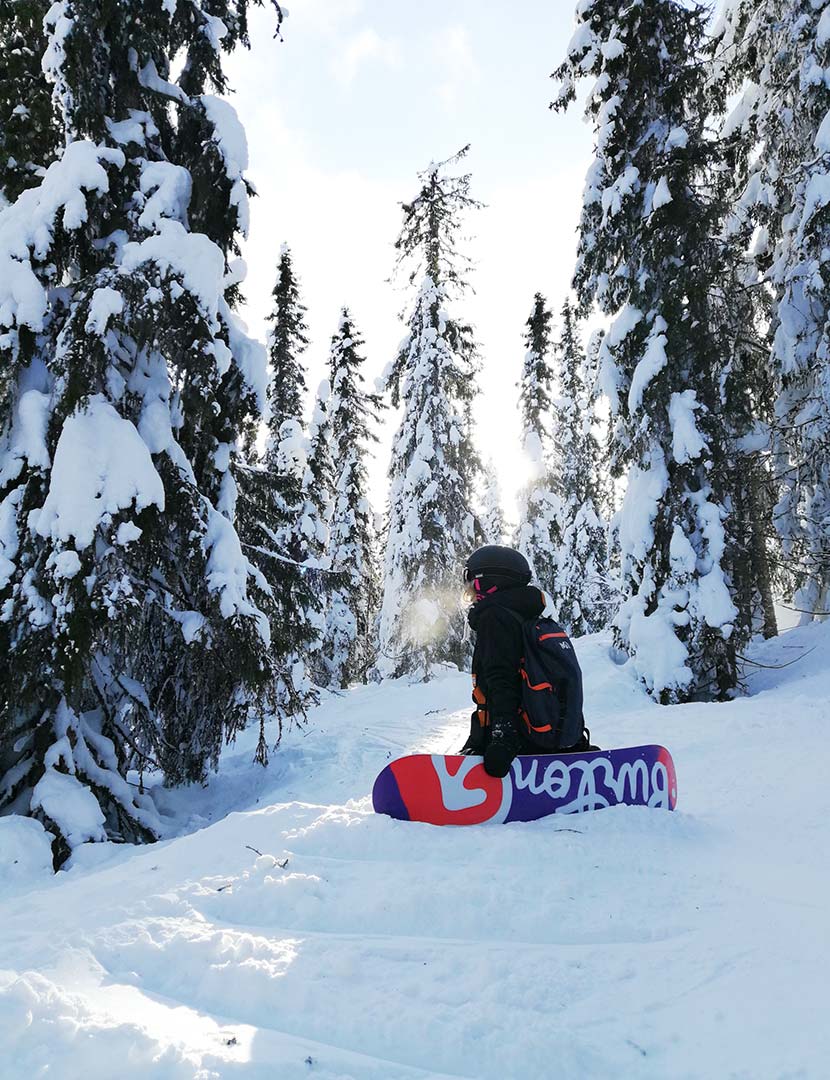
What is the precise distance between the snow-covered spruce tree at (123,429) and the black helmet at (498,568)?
2.73 m

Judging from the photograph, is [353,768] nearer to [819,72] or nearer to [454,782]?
[454,782]

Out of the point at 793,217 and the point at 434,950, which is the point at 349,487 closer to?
the point at 793,217

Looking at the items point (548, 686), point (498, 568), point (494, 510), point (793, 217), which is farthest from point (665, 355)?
point (494, 510)

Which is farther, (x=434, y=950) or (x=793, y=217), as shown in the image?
(x=793, y=217)

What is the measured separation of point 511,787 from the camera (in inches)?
164

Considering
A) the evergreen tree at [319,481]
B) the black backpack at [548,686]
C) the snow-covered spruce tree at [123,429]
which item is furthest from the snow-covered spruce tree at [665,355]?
the evergreen tree at [319,481]

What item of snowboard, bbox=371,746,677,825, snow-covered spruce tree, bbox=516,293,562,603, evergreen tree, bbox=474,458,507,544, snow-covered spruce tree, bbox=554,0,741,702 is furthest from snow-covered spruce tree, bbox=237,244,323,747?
evergreen tree, bbox=474,458,507,544

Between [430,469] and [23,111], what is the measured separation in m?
13.7

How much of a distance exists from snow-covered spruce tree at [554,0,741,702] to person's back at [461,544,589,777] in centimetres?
645

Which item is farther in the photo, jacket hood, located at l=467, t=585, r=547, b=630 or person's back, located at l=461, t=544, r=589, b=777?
jacket hood, located at l=467, t=585, r=547, b=630

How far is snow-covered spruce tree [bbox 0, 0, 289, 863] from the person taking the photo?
5.59 m

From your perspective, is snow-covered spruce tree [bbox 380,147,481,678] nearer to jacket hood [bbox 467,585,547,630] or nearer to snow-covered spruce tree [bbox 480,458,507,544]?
jacket hood [bbox 467,585,547,630]

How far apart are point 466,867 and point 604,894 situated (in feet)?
2.18

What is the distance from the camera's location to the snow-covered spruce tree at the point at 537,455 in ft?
89.8
